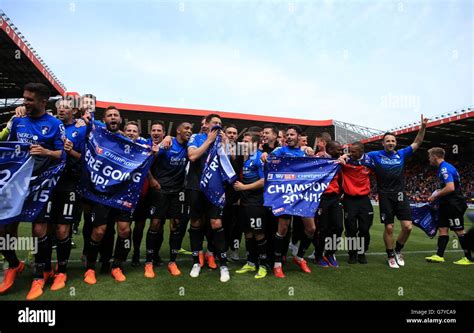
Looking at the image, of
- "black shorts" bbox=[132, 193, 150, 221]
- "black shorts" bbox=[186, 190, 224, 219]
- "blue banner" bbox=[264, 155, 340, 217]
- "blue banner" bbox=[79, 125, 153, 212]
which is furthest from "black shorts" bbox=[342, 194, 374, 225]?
"blue banner" bbox=[79, 125, 153, 212]

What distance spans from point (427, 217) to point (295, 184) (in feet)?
12.0

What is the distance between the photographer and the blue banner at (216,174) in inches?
168

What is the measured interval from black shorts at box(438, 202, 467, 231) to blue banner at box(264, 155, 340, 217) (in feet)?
9.05

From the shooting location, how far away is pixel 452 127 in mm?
24250

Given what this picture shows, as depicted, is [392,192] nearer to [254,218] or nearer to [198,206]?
[254,218]

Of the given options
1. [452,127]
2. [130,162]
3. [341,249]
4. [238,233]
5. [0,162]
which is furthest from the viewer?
[452,127]

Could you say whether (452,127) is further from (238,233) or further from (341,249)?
(238,233)

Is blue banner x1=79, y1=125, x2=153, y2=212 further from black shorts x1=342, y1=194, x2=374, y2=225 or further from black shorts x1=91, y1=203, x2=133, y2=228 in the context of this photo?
black shorts x1=342, y1=194, x2=374, y2=225

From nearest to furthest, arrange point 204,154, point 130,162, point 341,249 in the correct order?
point 130,162 < point 204,154 < point 341,249

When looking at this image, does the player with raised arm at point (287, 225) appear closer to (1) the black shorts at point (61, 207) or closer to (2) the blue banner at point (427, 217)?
(1) the black shorts at point (61, 207)

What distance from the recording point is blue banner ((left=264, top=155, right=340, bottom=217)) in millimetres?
4418

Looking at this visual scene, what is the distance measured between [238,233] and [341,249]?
2.36m

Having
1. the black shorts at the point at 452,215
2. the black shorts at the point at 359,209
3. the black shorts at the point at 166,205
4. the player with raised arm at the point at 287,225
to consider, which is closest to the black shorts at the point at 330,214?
the black shorts at the point at 359,209
